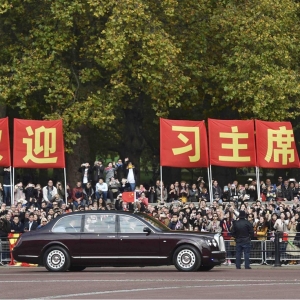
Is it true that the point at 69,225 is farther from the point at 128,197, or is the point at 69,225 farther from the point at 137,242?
the point at 128,197

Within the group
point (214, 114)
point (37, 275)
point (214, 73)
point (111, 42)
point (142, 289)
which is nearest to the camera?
point (142, 289)

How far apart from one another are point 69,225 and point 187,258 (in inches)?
117

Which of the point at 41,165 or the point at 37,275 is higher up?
the point at 41,165

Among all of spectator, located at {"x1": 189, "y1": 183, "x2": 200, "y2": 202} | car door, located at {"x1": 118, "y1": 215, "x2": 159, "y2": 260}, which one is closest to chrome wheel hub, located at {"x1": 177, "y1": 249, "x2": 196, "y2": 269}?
car door, located at {"x1": 118, "y1": 215, "x2": 159, "y2": 260}

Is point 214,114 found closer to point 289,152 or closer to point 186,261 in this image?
point 289,152

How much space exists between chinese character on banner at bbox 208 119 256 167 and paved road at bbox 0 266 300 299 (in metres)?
10.8

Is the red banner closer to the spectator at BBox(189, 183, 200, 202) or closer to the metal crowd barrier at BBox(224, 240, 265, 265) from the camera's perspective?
the spectator at BBox(189, 183, 200, 202)

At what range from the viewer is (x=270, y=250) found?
104ft

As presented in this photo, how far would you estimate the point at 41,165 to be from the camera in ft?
127

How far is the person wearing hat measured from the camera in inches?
1173

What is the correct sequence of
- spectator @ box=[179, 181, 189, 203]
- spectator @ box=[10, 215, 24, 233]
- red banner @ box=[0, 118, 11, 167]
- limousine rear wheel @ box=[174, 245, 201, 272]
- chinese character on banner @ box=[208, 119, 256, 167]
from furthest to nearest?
1. spectator @ box=[179, 181, 189, 203]
2. chinese character on banner @ box=[208, 119, 256, 167]
3. red banner @ box=[0, 118, 11, 167]
4. spectator @ box=[10, 215, 24, 233]
5. limousine rear wheel @ box=[174, 245, 201, 272]

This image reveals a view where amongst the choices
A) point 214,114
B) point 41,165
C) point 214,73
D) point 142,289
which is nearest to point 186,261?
point 142,289

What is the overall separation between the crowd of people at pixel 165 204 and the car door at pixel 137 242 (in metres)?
5.13

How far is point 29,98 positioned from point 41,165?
11.2 meters
